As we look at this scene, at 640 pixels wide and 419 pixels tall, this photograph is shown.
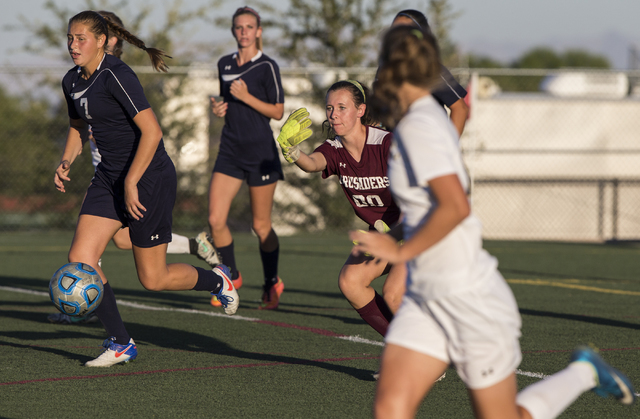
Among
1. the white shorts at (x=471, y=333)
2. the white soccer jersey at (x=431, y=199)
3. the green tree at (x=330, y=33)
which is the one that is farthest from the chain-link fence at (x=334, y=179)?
the white shorts at (x=471, y=333)

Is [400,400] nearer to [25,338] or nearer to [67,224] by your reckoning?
[25,338]

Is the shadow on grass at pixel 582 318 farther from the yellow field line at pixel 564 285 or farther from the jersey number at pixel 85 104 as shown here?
the jersey number at pixel 85 104

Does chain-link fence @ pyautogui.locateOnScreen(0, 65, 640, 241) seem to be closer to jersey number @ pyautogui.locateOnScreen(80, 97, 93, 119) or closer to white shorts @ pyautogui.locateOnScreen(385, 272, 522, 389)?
jersey number @ pyautogui.locateOnScreen(80, 97, 93, 119)

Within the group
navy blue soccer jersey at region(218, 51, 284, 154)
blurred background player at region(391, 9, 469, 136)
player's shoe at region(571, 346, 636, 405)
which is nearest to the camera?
player's shoe at region(571, 346, 636, 405)

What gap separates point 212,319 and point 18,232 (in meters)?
8.93

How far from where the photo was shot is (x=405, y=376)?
259 cm

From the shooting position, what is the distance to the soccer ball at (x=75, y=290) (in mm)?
4477

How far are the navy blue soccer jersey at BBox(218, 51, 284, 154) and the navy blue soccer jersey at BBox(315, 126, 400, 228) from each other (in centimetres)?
269

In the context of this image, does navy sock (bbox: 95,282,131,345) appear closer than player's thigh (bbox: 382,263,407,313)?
No

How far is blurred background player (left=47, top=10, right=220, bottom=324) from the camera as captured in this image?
5.58 m

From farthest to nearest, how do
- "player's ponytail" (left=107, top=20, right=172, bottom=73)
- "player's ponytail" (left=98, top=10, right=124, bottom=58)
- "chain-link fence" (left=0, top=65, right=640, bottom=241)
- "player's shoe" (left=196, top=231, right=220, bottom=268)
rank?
"chain-link fence" (left=0, top=65, right=640, bottom=241)
"player's shoe" (left=196, top=231, right=220, bottom=268)
"player's ponytail" (left=98, top=10, right=124, bottom=58)
"player's ponytail" (left=107, top=20, right=172, bottom=73)

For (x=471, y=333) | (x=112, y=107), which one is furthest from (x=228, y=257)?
(x=471, y=333)

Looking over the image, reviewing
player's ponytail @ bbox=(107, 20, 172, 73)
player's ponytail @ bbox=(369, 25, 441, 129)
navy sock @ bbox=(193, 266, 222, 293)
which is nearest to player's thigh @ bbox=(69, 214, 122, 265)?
navy sock @ bbox=(193, 266, 222, 293)

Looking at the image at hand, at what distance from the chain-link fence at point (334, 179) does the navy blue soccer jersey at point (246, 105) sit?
5711mm
